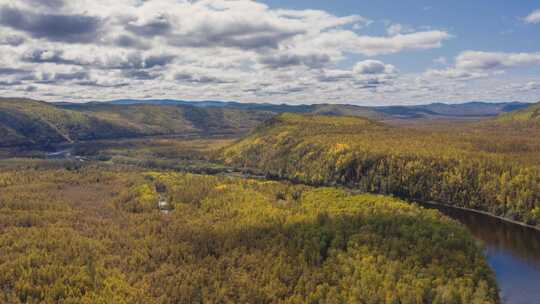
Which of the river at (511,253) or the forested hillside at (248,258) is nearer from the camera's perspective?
the forested hillside at (248,258)

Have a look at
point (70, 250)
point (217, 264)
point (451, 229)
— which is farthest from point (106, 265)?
point (451, 229)

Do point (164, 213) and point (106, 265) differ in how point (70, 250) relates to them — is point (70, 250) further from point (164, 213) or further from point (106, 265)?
point (164, 213)

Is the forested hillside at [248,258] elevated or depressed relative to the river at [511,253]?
elevated

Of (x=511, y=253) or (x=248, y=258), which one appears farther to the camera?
(x=511, y=253)

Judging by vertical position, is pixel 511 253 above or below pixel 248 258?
below
